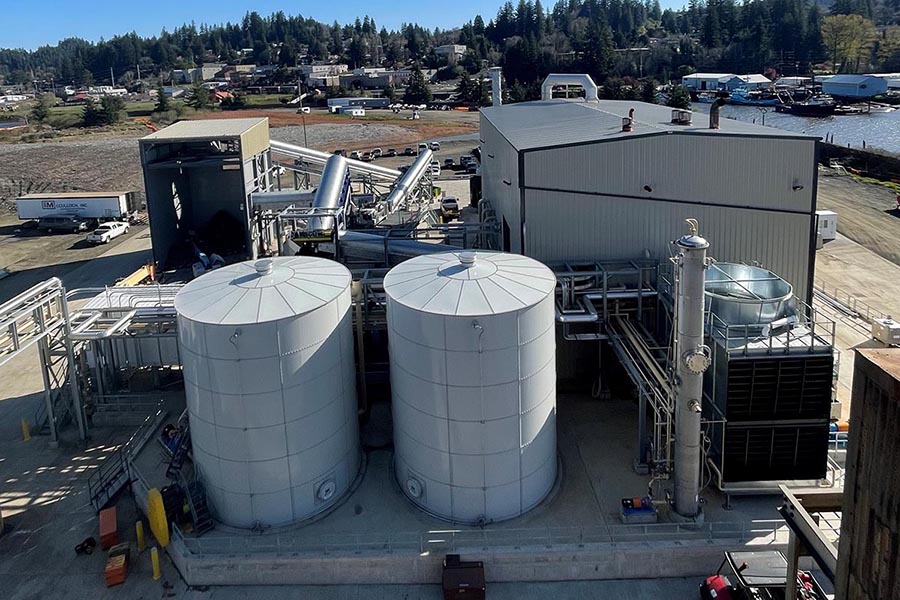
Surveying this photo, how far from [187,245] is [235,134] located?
8.19 metres

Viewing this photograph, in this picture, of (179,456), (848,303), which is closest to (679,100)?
(848,303)

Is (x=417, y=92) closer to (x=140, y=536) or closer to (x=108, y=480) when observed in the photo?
(x=108, y=480)

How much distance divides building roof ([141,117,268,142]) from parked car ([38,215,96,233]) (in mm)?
14107

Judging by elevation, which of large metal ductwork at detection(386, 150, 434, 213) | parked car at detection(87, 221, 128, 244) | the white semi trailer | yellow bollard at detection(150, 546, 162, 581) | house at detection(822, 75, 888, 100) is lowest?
yellow bollard at detection(150, 546, 162, 581)

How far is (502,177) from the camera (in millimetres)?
28406

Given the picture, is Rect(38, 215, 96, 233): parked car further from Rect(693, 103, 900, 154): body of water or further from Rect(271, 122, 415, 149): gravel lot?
Rect(693, 103, 900, 154): body of water

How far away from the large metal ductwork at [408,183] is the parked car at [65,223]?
78.8 feet

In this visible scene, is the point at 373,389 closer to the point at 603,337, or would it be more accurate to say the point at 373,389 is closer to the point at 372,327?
the point at 372,327

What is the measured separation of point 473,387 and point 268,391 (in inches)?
187

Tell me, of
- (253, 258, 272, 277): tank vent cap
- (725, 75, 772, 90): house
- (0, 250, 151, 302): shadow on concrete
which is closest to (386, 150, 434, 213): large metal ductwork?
(0, 250, 151, 302): shadow on concrete

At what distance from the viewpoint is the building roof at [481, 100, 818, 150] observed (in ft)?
76.8

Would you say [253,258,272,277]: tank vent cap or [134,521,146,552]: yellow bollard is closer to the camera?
[134,521,146,552]: yellow bollard

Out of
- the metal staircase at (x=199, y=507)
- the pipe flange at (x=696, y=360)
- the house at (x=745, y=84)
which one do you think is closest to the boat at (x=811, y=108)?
the house at (x=745, y=84)

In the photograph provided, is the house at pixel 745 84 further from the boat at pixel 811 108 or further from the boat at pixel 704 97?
the boat at pixel 811 108
